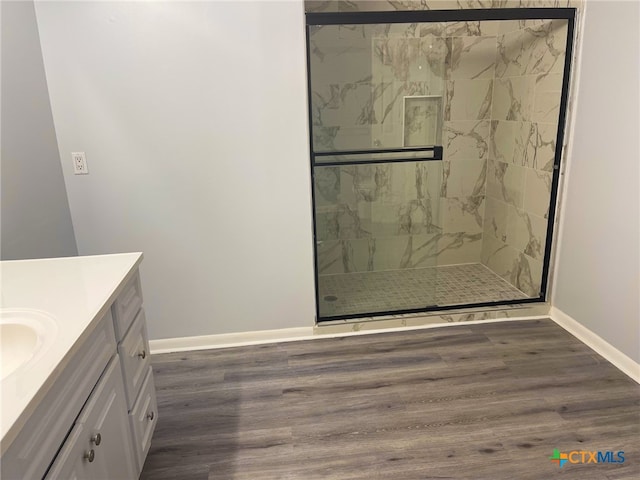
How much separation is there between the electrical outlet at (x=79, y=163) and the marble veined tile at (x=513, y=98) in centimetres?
295

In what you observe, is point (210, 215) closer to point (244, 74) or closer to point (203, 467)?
point (244, 74)

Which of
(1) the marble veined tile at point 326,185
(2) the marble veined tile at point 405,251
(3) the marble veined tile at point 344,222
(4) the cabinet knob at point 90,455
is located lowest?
(2) the marble veined tile at point 405,251

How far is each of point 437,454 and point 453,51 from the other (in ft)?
10.0

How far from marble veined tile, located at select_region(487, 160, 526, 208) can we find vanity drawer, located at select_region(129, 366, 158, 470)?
2896 mm

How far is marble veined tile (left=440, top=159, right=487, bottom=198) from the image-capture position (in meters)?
3.99

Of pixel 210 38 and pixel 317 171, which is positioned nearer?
pixel 210 38

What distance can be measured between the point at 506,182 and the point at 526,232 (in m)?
0.50

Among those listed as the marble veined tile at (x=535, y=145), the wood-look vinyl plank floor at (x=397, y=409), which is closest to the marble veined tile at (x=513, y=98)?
the marble veined tile at (x=535, y=145)

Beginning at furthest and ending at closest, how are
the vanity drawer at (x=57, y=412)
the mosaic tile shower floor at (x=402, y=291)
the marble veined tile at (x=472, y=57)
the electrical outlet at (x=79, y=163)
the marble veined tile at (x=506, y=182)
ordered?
the marble veined tile at (x=472, y=57) → the marble veined tile at (x=506, y=182) → the mosaic tile shower floor at (x=402, y=291) → the electrical outlet at (x=79, y=163) → the vanity drawer at (x=57, y=412)

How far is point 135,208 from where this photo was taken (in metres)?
2.62

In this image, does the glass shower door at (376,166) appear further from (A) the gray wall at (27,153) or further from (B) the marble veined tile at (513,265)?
(A) the gray wall at (27,153)

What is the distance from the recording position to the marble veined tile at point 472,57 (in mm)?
3699

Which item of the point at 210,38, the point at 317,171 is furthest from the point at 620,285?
the point at 210,38

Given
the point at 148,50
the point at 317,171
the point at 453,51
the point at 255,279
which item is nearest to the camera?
the point at 148,50
